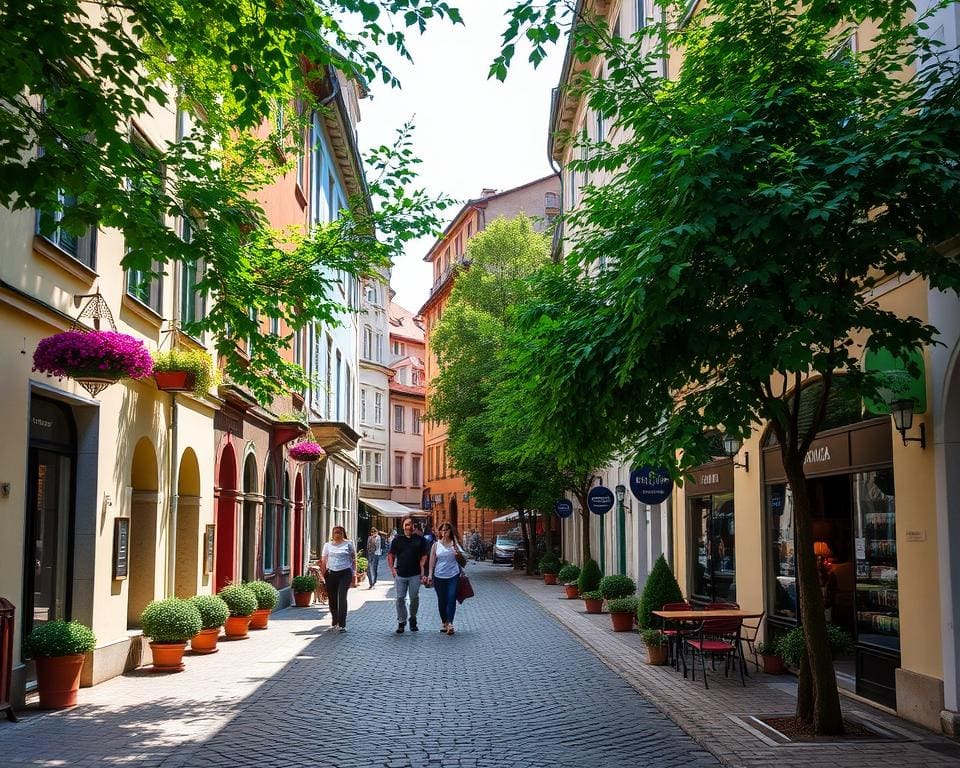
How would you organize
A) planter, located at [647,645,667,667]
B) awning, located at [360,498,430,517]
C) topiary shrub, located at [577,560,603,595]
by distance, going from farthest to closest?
1. awning, located at [360,498,430,517]
2. topiary shrub, located at [577,560,603,595]
3. planter, located at [647,645,667,667]

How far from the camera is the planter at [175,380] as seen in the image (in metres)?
13.7

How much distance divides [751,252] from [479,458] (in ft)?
105

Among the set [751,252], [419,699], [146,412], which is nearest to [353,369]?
[146,412]

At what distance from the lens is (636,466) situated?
390 inches

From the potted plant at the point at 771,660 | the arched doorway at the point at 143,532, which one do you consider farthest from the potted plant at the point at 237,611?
the potted plant at the point at 771,660

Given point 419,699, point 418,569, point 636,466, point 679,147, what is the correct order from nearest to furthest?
point 679,147 → point 636,466 → point 419,699 → point 418,569

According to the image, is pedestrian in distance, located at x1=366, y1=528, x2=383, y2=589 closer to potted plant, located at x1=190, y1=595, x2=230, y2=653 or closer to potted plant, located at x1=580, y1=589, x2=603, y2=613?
potted plant, located at x1=580, y1=589, x2=603, y2=613

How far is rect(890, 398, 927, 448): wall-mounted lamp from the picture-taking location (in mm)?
9703

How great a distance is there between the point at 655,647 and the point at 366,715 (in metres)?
4.97

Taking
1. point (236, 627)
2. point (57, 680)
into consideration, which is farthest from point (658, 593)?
point (57, 680)

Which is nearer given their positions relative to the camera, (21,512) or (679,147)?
(679,147)

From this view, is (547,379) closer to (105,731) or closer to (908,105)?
(908,105)

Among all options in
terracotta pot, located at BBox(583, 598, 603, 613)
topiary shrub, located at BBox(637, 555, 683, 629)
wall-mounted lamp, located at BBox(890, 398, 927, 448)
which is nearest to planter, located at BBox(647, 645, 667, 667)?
topiary shrub, located at BBox(637, 555, 683, 629)

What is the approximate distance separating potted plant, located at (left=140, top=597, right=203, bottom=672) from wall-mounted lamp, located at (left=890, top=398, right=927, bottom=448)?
27.6 ft
